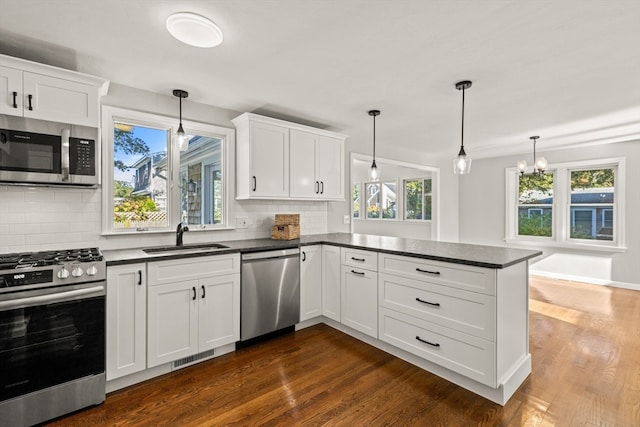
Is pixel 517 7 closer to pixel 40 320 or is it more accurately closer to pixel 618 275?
pixel 40 320

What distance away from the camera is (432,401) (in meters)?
2.12

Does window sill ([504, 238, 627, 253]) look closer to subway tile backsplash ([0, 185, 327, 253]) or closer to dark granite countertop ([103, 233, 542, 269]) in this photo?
dark granite countertop ([103, 233, 542, 269])

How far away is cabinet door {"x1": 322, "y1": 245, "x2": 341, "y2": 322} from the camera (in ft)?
10.7

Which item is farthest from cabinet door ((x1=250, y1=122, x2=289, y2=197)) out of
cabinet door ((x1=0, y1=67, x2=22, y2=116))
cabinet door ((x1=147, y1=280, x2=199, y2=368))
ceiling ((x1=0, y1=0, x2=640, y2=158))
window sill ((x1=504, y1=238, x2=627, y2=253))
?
window sill ((x1=504, y1=238, x2=627, y2=253))

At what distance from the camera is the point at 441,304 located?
2307 millimetres

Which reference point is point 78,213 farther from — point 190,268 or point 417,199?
point 417,199

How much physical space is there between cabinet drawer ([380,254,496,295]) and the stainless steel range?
2163 millimetres

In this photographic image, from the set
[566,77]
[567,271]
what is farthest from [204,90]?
[567,271]

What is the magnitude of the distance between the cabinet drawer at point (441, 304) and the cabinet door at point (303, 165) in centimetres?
142

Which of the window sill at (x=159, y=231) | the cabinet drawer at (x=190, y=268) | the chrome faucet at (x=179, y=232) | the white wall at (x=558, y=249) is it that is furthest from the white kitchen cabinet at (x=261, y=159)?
the white wall at (x=558, y=249)

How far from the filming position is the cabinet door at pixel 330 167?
150 inches

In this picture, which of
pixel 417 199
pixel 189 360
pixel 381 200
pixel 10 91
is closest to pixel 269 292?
pixel 189 360

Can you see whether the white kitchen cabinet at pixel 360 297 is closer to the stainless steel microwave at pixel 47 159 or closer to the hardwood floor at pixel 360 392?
the hardwood floor at pixel 360 392

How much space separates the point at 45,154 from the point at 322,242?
7.90 feet
